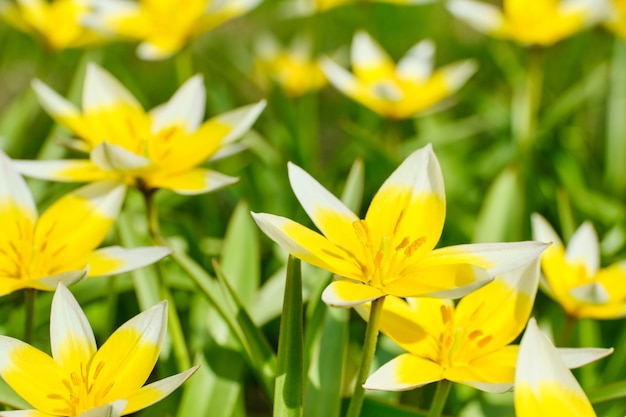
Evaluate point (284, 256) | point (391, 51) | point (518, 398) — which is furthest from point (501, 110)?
point (518, 398)

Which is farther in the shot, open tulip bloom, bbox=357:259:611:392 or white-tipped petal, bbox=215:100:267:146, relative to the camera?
white-tipped petal, bbox=215:100:267:146

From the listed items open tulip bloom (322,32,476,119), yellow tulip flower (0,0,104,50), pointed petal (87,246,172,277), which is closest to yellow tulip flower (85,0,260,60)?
yellow tulip flower (0,0,104,50)

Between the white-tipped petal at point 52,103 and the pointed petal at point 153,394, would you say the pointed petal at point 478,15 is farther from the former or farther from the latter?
the pointed petal at point 153,394

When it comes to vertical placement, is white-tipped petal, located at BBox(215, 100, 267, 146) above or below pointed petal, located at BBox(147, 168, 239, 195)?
above

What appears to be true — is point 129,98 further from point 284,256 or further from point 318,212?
point 318,212

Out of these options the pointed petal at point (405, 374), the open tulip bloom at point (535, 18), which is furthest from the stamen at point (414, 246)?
the open tulip bloom at point (535, 18)

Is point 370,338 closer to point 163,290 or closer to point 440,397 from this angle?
point 440,397

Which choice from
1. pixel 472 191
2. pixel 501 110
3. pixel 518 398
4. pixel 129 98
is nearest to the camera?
pixel 518 398

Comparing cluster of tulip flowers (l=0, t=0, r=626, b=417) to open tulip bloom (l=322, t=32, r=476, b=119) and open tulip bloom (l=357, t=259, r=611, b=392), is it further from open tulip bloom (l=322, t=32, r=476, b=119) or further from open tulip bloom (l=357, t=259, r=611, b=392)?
open tulip bloom (l=322, t=32, r=476, b=119)
